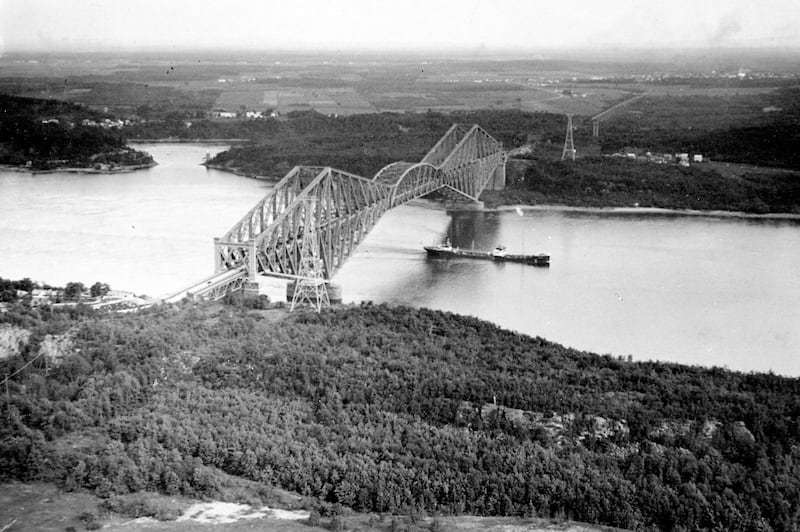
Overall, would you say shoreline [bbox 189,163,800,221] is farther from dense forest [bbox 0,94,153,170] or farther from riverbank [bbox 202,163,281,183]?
dense forest [bbox 0,94,153,170]

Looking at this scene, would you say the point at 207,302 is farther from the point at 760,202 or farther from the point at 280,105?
the point at 280,105

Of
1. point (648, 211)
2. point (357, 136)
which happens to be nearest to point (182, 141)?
point (357, 136)

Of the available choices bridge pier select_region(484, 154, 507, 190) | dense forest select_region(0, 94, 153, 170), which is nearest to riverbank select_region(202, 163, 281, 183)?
dense forest select_region(0, 94, 153, 170)

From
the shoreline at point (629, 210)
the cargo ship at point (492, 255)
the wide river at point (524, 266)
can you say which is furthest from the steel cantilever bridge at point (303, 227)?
the shoreline at point (629, 210)

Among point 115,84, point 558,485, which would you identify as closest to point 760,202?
point 558,485

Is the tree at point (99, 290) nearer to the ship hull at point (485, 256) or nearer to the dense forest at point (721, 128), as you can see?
the ship hull at point (485, 256)
